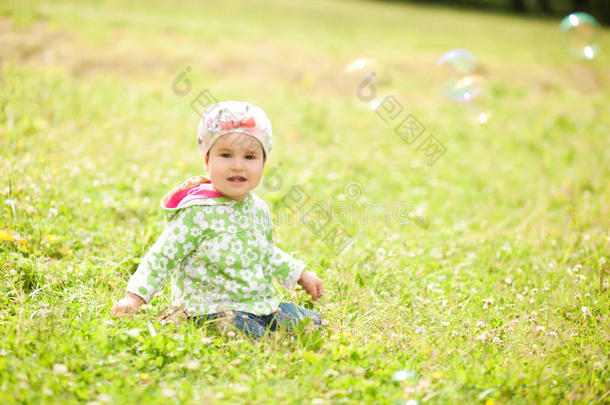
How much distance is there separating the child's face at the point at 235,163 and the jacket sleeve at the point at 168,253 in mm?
230

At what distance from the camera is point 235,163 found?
9.49 ft

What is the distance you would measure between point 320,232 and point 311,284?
1374 mm

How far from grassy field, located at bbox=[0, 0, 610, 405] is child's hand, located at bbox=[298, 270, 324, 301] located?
0.15m

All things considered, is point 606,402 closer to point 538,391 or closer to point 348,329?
point 538,391

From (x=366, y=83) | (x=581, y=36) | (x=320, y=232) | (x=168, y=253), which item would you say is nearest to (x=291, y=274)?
(x=168, y=253)

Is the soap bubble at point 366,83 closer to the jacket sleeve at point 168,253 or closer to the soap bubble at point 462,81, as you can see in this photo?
the soap bubble at point 462,81

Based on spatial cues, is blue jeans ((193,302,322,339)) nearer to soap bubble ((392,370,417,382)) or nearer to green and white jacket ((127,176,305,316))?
green and white jacket ((127,176,305,316))

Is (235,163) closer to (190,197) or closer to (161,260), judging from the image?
(190,197)

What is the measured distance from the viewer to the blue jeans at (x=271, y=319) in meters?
2.92

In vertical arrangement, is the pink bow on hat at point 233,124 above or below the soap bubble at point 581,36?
below

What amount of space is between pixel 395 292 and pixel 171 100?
582 cm

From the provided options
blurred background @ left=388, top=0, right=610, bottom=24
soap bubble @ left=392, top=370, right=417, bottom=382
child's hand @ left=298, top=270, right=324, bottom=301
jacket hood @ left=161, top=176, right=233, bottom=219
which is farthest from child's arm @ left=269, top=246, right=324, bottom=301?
blurred background @ left=388, top=0, right=610, bottom=24

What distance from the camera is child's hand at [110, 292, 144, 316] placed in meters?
2.77

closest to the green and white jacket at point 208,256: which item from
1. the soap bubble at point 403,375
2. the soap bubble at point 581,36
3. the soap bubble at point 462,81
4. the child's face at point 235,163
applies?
Result: the child's face at point 235,163
